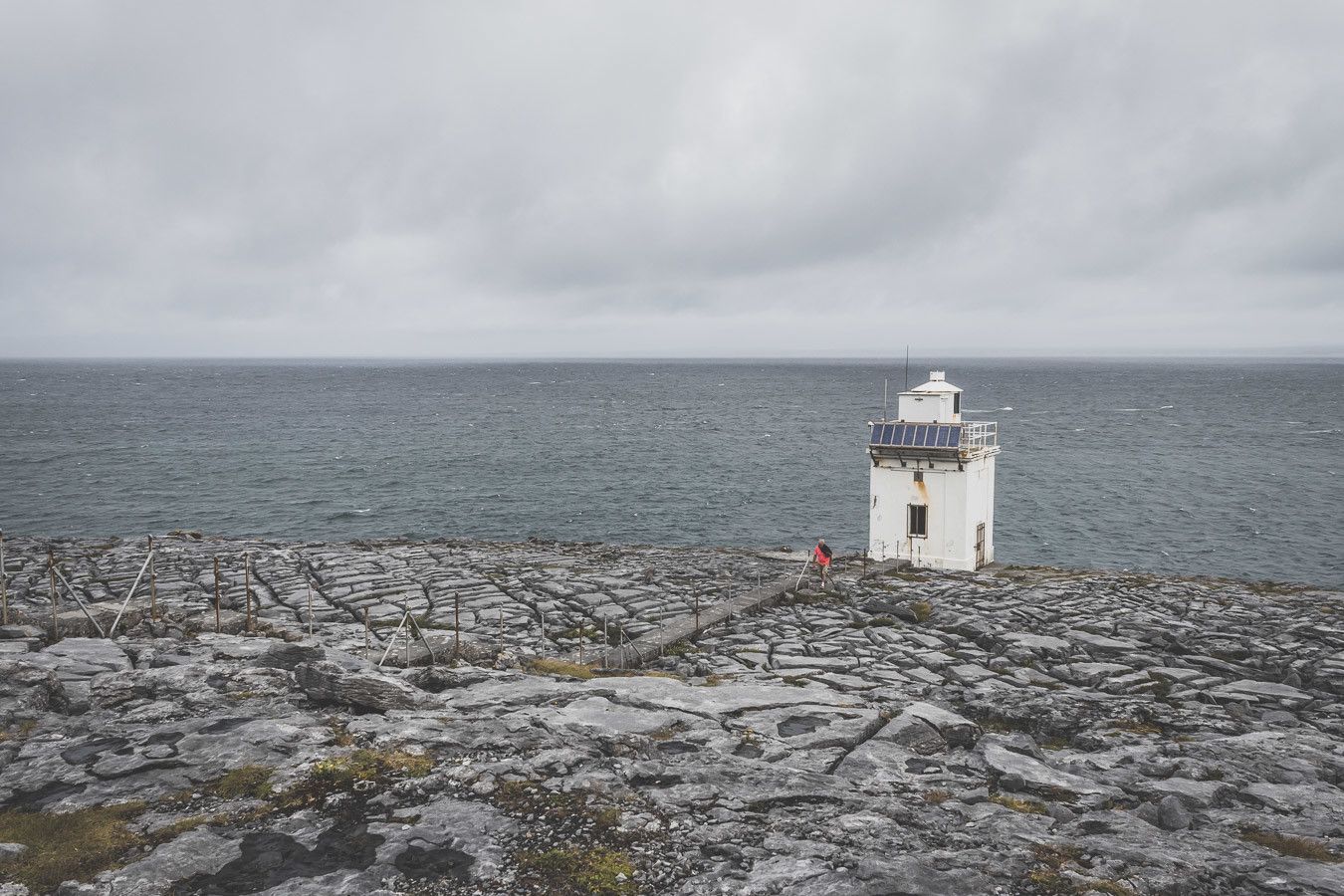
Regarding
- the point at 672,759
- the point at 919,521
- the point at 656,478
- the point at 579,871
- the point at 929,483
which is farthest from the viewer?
the point at 656,478

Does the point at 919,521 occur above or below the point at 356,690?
below

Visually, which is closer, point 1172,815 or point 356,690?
point 1172,815

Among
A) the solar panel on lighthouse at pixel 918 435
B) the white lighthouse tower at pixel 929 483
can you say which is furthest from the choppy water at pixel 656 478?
the solar panel on lighthouse at pixel 918 435

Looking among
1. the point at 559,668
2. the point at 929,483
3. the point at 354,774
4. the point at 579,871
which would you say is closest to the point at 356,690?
the point at 354,774

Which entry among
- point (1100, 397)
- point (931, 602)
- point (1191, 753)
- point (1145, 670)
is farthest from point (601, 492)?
point (1100, 397)

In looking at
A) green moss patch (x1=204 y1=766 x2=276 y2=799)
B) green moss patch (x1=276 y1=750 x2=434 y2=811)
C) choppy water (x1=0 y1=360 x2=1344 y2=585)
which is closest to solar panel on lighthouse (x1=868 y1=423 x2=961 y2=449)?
choppy water (x1=0 y1=360 x2=1344 y2=585)

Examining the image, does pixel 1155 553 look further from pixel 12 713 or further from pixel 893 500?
pixel 12 713

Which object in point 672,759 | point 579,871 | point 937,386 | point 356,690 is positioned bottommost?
point 672,759

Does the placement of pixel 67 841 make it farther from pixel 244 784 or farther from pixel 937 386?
pixel 937 386

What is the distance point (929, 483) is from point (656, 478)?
131ft

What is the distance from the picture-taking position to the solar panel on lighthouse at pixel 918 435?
94.9ft

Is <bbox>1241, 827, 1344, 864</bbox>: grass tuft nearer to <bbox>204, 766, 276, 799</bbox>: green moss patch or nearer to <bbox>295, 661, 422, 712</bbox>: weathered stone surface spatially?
<bbox>295, 661, 422, 712</bbox>: weathered stone surface

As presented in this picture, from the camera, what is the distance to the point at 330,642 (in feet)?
52.8

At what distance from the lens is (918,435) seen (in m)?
29.3
